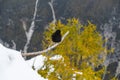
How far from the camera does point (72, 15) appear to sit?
1720 inches

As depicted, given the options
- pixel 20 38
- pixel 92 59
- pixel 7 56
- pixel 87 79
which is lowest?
pixel 20 38

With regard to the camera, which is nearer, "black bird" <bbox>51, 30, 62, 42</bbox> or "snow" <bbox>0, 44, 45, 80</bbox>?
"snow" <bbox>0, 44, 45, 80</bbox>

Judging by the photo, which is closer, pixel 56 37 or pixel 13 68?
pixel 13 68

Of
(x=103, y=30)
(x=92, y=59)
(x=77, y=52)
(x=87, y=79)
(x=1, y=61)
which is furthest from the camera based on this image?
(x=103, y=30)

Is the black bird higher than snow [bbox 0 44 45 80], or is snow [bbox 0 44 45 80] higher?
snow [bbox 0 44 45 80]

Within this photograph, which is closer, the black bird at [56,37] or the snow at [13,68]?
the snow at [13,68]

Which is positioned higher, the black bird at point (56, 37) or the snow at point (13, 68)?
the snow at point (13, 68)

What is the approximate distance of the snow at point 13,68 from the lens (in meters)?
2.26

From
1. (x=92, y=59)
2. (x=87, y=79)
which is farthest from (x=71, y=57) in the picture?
(x=87, y=79)

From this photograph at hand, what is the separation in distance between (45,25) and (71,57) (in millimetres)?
29347

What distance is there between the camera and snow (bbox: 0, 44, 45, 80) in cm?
226

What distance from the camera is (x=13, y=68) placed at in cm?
232

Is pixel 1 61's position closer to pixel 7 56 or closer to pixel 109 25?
pixel 7 56

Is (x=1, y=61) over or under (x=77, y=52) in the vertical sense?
over
